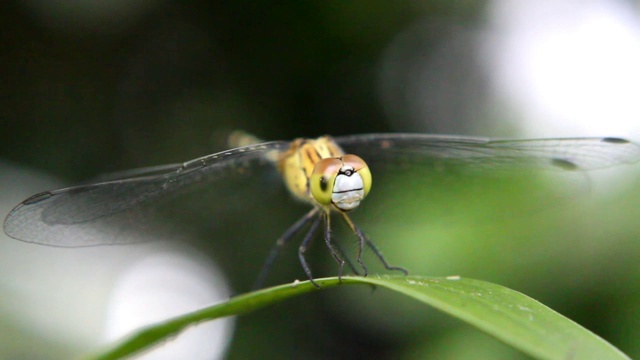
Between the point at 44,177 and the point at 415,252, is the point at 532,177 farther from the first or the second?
the point at 44,177

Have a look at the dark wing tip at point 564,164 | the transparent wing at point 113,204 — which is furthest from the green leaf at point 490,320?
the dark wing tip at point 564,164

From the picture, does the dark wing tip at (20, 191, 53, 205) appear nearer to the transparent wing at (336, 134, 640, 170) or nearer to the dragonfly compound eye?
the dragonfly compound eye

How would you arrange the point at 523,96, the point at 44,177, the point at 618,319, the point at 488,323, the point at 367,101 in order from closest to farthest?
the point at 488,323 → the point at 618,319 → the point at 523,96 → the point at 44,177 → the point at 367,101

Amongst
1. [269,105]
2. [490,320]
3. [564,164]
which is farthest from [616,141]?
[269,105]

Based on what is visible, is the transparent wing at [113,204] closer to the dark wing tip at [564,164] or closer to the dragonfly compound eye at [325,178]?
the dragonfly compound eye at [325,178]

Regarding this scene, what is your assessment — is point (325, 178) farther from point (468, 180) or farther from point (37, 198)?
point (468, 180)

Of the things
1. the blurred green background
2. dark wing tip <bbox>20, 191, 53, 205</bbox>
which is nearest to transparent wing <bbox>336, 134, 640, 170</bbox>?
the blurred green background

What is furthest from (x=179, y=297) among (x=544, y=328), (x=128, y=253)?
(x=544, y=328)
